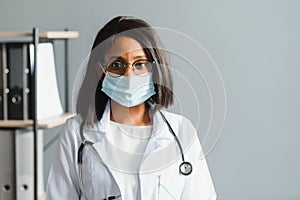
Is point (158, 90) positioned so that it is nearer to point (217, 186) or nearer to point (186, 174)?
point (186, 174)

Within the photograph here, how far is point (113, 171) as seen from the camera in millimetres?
1260

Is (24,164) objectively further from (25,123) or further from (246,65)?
(246,65)

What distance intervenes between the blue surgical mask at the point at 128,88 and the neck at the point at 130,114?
0.7 inches

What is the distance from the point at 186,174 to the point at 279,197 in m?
1.34

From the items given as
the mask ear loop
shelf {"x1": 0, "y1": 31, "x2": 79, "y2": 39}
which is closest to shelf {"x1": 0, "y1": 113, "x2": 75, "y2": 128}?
shelf {"x1": 0, "y1": 31, "x2": 79, "y2": 39}

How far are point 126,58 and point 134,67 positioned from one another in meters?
0.02

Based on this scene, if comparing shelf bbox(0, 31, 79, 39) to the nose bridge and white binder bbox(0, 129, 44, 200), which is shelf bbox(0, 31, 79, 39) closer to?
white binder bbox(0, 129, 44, 200)

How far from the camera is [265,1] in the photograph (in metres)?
2.37

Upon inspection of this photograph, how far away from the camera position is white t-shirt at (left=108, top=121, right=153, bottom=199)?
49.4 inches

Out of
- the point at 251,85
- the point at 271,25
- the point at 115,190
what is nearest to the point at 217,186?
the point at 251,85

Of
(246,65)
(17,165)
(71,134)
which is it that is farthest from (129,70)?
(246,65)

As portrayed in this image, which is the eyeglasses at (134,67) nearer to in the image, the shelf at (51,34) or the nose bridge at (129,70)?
the nose bridge at (129,70)

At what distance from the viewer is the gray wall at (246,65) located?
2381 millimetres

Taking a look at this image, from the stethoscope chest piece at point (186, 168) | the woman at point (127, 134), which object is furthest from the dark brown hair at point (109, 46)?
the stethoscope chest piece at point (186, 168)
